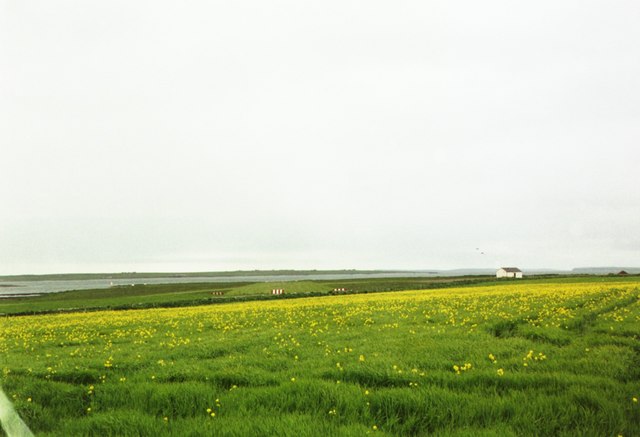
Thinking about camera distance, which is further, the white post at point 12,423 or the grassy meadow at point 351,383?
the white post at point 12,423

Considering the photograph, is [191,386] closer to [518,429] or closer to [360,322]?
[518,429]

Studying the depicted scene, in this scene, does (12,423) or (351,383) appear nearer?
(12,423)

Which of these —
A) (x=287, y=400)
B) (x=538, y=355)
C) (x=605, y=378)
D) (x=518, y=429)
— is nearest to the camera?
(x=518, y=429)

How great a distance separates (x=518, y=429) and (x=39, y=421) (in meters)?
8.16

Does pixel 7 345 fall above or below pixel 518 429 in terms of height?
below

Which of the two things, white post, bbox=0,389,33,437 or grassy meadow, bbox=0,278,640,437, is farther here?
white post, bbox=0,389,33,437

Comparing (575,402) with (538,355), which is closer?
(575,402)

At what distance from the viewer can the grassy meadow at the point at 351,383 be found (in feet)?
19.5

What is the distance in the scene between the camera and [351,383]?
812 cm

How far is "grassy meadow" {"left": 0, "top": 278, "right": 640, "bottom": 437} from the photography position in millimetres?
5938

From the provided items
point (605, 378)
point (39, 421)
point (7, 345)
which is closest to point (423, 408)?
point (605, 378)

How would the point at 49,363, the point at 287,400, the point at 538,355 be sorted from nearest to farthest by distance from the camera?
1. the point at 287,400
2. the point at 538,355
3. the point at 49,363

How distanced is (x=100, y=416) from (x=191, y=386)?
1775 millimetres

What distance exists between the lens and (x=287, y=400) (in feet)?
23.1
